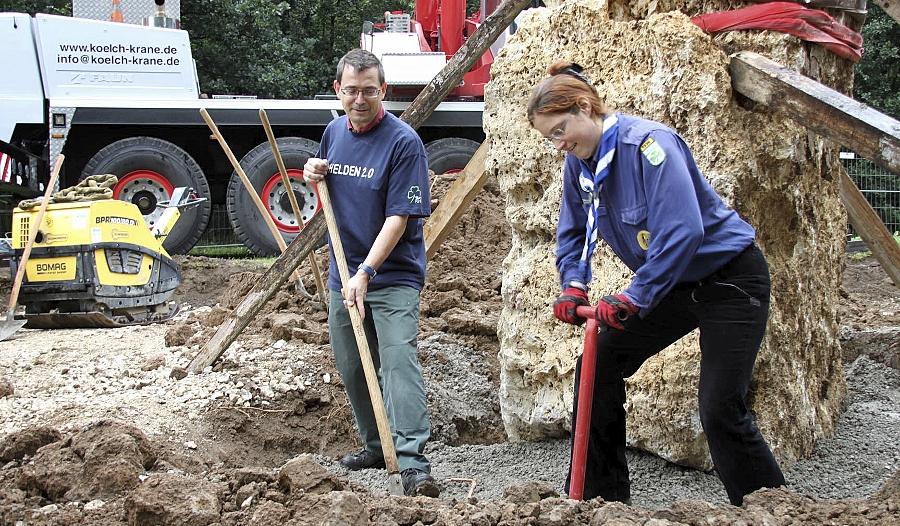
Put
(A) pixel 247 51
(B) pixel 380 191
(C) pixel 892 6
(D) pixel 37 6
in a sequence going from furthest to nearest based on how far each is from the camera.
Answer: (A) pixel 247 51 → (D) pixel 37 6 → (B) pixel 380 191 → (C) pixel 892 6

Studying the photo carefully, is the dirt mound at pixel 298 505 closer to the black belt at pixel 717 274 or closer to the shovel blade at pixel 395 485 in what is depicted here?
the shovel blade at pixel 395 485

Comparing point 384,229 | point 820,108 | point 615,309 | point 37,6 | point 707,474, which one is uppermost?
point 37,6

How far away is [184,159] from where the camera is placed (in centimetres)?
1088

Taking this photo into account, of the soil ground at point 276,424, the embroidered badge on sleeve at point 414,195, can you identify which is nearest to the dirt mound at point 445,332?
the soil ground at point 276,424

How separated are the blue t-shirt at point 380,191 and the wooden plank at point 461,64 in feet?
3.79

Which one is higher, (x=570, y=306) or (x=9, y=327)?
(x=570, y=306)

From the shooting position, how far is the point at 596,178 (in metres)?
3.02

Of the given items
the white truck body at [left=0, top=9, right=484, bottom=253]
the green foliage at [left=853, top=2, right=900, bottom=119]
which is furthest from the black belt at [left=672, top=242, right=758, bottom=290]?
the green foliage at [left=853, top=2, right=900, bottom=119]

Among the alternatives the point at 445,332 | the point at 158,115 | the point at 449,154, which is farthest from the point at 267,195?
the point at 445,332

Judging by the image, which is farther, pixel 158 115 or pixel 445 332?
pixel 158 115

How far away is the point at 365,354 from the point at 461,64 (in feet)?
6.79

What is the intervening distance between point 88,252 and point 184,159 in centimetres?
345

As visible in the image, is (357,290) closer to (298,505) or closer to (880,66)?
(298,505)

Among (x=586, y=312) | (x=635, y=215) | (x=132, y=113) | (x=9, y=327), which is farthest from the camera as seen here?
(x=132, y=113)
